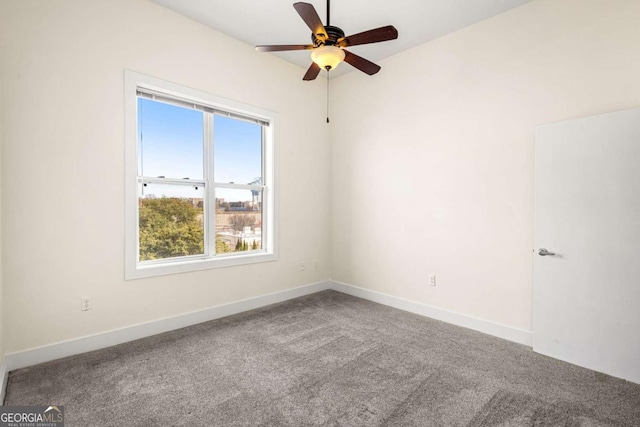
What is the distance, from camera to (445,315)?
3.53 m

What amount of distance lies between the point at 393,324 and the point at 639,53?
3.12 meters

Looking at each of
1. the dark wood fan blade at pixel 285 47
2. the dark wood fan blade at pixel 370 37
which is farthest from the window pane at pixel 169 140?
the dark wood fan blade at pixel 370 37

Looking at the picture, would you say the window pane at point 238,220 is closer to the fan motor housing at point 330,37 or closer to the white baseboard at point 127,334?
the white baseboard at point 127,334

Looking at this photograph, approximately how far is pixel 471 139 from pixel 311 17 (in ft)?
7.01

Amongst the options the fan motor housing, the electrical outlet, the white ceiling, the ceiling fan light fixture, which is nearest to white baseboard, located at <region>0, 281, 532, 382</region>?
the electrical outlet

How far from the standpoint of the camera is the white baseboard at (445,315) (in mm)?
2990

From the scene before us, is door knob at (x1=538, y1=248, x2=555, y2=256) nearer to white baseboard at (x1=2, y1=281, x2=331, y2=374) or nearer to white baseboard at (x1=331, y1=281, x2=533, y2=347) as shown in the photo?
white baseboard at (x1=331, y1=281, x2=533, y2=347)

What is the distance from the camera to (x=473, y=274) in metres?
3.33

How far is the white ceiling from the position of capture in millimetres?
2967

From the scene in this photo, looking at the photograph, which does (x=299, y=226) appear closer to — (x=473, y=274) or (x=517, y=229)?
(x=473, y=274)

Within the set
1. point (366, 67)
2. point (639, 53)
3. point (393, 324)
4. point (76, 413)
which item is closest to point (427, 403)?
point (393, 324)

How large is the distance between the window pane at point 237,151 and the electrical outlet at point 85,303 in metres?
1.72

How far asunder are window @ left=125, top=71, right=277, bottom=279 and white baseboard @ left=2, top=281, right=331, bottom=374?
1.63ft

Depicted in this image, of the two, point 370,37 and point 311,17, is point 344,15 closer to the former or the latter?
point 370,37
